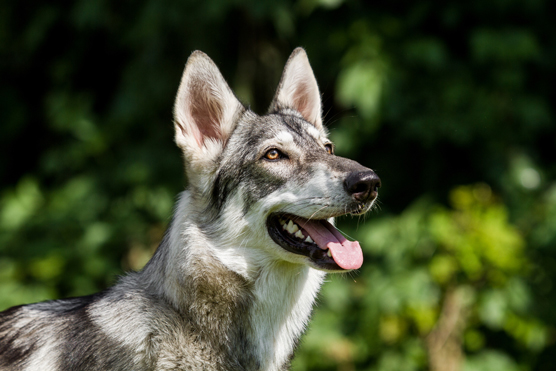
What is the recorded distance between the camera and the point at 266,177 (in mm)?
3000

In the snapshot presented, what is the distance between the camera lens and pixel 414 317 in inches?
201

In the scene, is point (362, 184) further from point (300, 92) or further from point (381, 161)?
point (381, 161)

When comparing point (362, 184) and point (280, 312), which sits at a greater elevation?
point (362, 184)

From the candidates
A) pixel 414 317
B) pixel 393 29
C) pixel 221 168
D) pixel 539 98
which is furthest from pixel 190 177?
pixel 539 98

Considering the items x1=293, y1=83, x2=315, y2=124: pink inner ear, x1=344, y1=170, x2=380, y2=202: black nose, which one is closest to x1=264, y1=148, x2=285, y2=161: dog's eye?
x1=344, y1=170, x2=380, y2=202: black nose

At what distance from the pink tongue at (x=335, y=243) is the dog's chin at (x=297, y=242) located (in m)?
0.02

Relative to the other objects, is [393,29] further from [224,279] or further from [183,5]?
[224,279]

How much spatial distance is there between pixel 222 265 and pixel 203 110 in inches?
39.0

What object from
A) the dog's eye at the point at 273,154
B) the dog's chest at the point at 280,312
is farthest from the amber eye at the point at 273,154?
the dog's chest at the point at 280,312

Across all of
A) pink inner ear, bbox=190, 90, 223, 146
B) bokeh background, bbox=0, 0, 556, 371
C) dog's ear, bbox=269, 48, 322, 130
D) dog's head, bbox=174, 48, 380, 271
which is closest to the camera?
dog's head, bbox=174, 48, 380, 271

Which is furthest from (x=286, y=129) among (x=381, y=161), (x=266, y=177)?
(x=381, y=161)

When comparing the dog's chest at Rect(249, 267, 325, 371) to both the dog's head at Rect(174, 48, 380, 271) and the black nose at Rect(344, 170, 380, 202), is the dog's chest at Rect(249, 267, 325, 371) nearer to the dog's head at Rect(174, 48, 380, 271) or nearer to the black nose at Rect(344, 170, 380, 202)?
the dog's head at Rect(174, 48, 380, 271)

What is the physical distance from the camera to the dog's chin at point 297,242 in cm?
274

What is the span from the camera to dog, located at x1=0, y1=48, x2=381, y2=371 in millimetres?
2676
